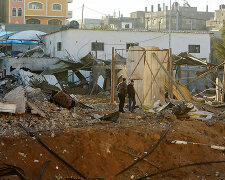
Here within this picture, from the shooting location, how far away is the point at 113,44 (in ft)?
105

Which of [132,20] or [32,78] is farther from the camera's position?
[132,20]

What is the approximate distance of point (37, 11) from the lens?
57.6 meters

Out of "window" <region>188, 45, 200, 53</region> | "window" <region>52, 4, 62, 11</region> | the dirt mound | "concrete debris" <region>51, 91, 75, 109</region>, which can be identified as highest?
"window" <region>52, 4, 62, 11</region>

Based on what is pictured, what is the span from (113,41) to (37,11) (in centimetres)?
2866

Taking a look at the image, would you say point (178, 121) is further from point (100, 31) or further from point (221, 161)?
point (100, 31)

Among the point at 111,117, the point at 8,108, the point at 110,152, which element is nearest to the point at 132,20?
the point at 111,117

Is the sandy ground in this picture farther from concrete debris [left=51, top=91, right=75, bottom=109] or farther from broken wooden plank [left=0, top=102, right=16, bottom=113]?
concrete debris [left=51, top=91, right=75, bottom=109]

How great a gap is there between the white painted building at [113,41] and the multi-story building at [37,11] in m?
24.7

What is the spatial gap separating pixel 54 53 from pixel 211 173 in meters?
27.1

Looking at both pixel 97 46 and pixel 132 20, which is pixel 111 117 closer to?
pixel 97 46

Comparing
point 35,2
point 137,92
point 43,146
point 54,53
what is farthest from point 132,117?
point 35,2

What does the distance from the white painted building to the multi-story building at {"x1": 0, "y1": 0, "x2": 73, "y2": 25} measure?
24.7 m

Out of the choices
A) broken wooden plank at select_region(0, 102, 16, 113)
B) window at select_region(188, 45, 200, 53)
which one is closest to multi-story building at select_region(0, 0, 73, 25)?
window at select_region(188, 45, 200, 53)

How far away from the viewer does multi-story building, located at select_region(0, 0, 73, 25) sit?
57.7 m
